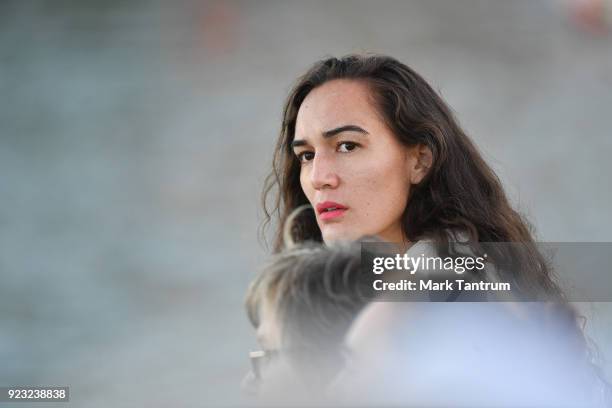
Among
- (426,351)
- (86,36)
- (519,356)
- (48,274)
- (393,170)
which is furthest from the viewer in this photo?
(86,36)

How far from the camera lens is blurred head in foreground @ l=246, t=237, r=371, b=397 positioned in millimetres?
926

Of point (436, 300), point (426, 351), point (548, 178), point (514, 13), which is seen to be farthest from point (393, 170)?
point (514, 13)

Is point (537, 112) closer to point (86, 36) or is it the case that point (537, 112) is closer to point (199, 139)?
point (199, 139)

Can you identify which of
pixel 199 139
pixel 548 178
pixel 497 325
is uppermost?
pixel 199 139

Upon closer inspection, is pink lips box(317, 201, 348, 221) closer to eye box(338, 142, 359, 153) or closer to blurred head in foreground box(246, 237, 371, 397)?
eye box(338, 142, 359, 153)

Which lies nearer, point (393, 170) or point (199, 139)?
point (393, 170)

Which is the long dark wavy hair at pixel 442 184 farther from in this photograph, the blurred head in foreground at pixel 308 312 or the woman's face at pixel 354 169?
the blurred head in foreground at pixel 308 312

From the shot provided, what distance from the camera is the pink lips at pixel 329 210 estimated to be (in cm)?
150

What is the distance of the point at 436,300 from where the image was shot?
1184mm

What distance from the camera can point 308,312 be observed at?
3.03ft

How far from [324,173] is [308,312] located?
60cm

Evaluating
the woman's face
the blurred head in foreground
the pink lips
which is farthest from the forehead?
the blurred head in foreground

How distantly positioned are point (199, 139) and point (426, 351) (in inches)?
150

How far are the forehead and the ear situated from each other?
0.10 m
